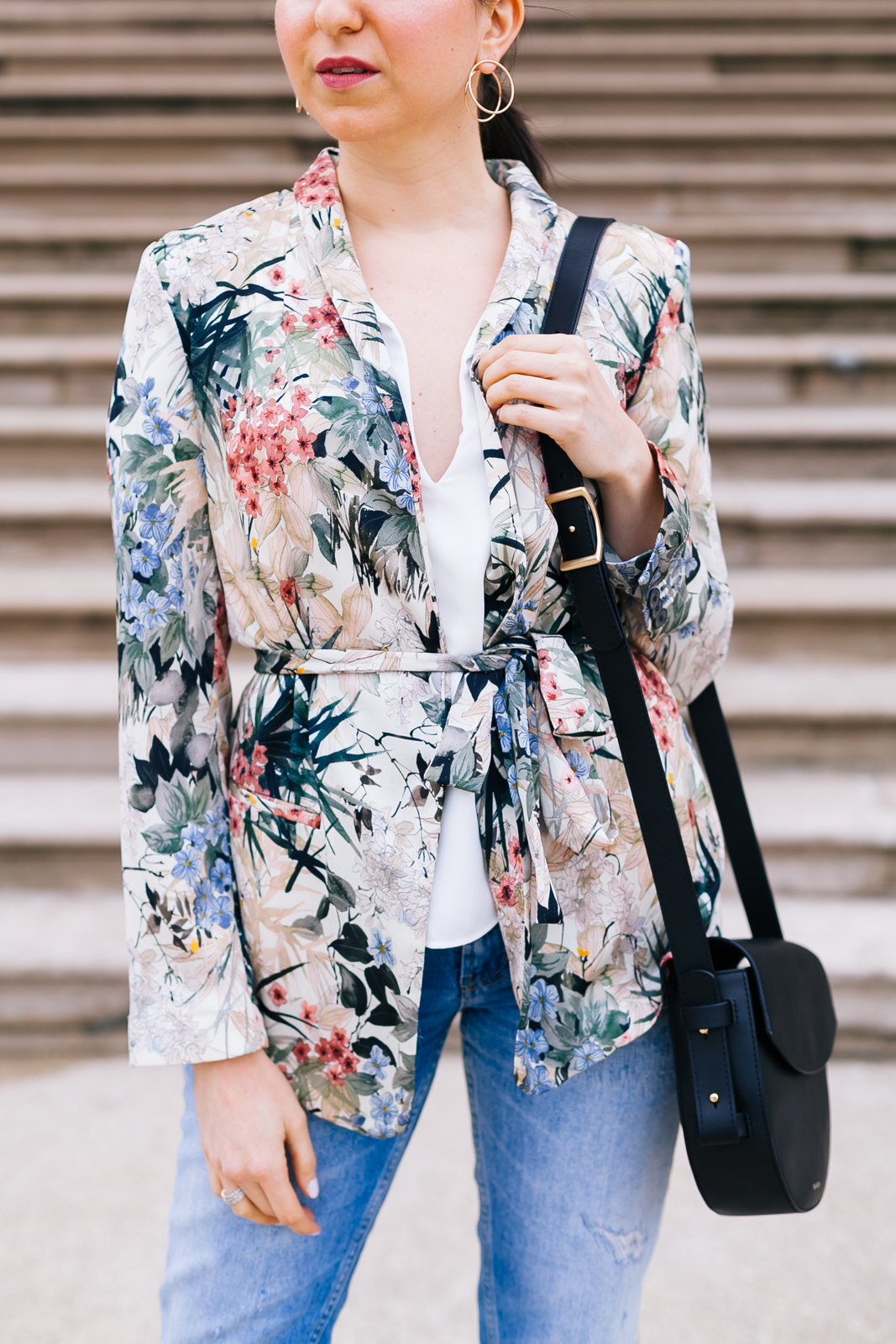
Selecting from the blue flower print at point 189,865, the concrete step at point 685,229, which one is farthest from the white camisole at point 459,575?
the concrete step at point 685,229

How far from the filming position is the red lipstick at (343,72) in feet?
2.93

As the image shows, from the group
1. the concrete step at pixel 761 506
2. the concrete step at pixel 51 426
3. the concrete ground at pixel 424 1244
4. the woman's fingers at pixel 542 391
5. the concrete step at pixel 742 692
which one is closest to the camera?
the woman's fingers at pixel 542 391

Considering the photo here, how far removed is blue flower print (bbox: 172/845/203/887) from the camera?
933 mm

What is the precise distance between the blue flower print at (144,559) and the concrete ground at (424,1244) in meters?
1.54

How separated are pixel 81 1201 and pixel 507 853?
168cm

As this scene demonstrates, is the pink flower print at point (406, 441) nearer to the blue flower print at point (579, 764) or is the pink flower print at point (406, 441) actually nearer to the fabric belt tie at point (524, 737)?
the fabric belt tie at point (524, 737)

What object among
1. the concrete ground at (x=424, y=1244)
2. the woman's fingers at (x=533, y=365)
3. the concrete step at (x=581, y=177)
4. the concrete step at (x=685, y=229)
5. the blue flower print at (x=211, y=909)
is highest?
the concrete step at (x=581, y=177)

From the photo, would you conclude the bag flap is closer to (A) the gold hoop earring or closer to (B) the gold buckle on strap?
(B) the gold buckle on strap

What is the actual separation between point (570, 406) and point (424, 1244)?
1735mm

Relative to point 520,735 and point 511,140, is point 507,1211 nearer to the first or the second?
point 520,735

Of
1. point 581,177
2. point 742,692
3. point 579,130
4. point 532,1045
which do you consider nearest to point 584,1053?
point 532,1045

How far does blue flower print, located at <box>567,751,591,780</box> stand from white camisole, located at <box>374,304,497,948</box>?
10 cm

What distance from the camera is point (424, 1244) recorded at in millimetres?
2035

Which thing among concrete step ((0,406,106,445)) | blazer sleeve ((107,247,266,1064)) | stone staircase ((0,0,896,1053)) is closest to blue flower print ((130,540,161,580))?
blazer sleeve ((107,247,266,1064))
